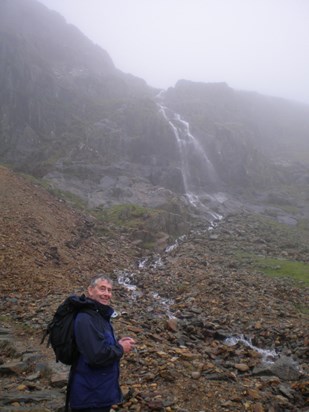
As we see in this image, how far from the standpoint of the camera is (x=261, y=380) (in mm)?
13602

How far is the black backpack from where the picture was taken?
629cm

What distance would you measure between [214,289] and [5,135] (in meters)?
64.6

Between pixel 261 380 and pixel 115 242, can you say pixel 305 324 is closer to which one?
pixel 261 380

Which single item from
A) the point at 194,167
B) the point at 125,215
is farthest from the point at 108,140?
the point at 125,215

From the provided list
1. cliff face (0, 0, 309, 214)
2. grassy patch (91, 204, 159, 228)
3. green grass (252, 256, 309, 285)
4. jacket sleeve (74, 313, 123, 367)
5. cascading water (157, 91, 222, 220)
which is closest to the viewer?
jacket sleeve (74, 313, 123, 367)

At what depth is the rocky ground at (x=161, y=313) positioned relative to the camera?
11.5 metres

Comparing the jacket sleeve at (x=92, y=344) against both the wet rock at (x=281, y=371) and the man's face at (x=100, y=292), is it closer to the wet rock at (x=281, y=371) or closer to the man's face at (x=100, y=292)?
the man's face at (x=100, y=292)

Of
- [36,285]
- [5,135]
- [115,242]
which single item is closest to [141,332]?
[36,285]

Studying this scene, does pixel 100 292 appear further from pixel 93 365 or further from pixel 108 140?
pixel 108 140

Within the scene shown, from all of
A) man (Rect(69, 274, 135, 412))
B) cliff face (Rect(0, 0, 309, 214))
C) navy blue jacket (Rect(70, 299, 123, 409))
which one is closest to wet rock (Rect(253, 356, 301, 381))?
man (Rect(69, 274, 135, 412))

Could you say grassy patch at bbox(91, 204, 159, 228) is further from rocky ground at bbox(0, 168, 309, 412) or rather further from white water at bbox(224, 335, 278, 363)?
white water at bbox(224, 335, 278, 363)

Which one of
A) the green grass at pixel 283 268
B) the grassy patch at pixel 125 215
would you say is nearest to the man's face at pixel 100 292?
the green grass at pixel 283 268

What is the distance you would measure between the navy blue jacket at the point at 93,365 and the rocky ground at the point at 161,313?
3074 mm

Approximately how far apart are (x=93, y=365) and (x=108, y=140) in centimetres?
7708
